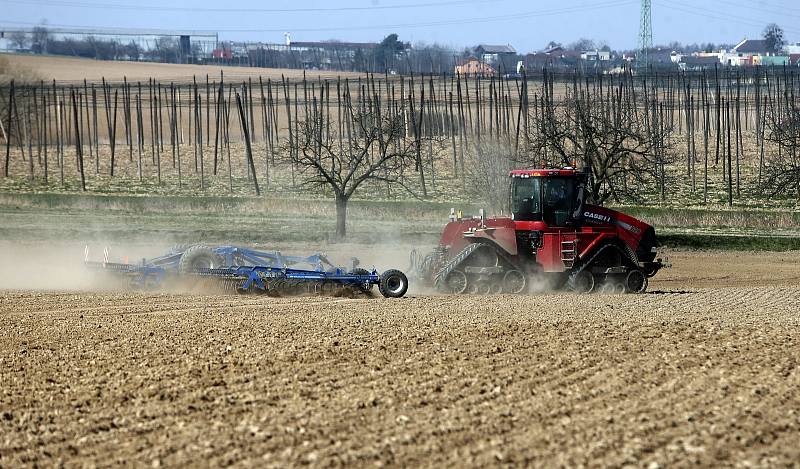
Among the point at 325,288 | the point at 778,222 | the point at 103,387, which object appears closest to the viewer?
the point at 103,387

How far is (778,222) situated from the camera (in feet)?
139

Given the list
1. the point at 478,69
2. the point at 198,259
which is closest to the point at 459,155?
the point at 198,259

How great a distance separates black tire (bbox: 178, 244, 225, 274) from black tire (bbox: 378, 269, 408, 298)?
10.7 ft

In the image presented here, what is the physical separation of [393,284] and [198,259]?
395 cm

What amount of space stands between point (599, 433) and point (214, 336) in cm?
767

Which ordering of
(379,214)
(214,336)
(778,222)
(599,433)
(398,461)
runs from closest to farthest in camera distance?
(398,461)
(599,433)
(214,336)
(778,222)
(379,214)

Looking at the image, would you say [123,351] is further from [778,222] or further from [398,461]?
[778,222]

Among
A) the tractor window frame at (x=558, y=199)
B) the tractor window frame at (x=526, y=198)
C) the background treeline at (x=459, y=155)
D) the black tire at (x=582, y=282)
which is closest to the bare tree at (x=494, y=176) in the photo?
the background treeline at (x=459, y=155)

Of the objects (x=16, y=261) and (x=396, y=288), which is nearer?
(x=396, y=288)

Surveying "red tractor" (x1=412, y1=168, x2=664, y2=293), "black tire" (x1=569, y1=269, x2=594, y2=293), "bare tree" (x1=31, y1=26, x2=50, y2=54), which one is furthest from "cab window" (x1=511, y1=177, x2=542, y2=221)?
"bare tree" (x1=31, y1=26, x2=50, y2=54)

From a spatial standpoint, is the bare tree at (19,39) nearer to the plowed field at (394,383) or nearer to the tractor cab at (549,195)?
the tractor cab at (549,195)

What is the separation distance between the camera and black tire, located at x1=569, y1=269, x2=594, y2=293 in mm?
23281

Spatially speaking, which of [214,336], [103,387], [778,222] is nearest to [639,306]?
[214,336]

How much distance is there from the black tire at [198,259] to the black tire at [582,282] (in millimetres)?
7433
